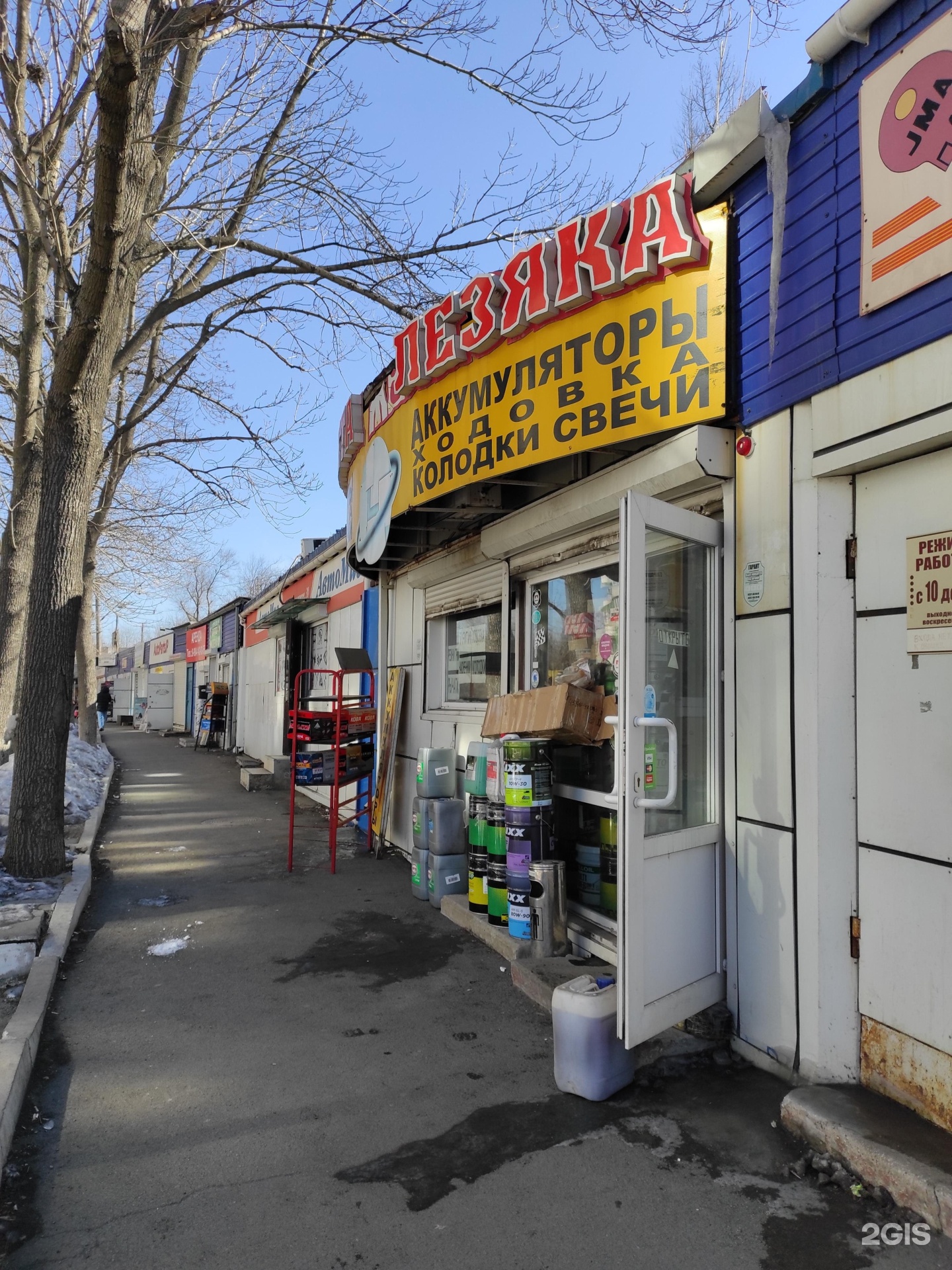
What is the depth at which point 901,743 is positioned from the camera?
9.44 feet

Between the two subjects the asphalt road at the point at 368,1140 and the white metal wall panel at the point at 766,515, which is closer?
the asphalt road at the point at 368,1140

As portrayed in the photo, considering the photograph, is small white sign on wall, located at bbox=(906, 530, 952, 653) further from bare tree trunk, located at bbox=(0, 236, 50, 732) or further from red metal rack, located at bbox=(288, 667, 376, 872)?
bare tree trunk, located at bbox=(0, 236, 50, 732)

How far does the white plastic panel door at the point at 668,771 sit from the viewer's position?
3.00 metres

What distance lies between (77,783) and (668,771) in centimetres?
928

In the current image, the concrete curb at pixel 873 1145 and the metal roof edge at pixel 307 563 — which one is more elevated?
the metal roof edge at pixel 307 563

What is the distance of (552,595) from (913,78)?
3303mm

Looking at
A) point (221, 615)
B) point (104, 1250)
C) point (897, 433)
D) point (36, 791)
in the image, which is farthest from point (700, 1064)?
point (221, 615)

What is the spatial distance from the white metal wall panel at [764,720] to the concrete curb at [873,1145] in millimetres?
966

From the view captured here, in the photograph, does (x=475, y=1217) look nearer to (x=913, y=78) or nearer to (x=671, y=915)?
(x=671, y=915)

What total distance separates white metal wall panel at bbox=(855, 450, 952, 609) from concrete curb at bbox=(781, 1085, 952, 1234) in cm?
177

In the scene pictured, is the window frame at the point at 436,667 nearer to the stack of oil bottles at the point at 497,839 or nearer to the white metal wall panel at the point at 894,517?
the stack of oil bottles at the point at 497,839

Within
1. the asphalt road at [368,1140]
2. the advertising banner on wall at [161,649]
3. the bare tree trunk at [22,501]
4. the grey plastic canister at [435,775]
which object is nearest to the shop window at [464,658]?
the grey plastic canister at [435,775]

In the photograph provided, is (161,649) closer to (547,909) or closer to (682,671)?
(547,909)

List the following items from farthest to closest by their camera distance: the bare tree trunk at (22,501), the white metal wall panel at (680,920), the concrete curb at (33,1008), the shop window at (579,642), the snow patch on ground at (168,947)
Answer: the bare tree trunk at (22,501), the snow patch on ground at (168,947), the shop window at (579,642), the white metal wall panel at (680,920), the concrete curb at (33,1008)
